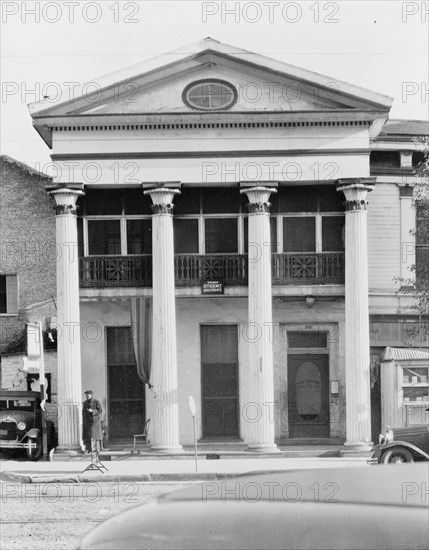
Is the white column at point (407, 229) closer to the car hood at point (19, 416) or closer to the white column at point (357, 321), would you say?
the white column at point (357, 321)

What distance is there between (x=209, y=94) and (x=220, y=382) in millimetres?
8284

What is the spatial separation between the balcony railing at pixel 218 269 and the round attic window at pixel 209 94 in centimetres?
421

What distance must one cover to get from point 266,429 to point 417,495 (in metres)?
22.2

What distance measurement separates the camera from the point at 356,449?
81.7 feet

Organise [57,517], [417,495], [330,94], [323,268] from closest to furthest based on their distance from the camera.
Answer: [417,495] < [57,517] < [330,94] < [323,268]

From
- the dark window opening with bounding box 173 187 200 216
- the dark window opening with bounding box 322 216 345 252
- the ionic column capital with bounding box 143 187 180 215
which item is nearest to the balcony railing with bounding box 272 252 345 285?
the dark window opening with bounding box 322 216 345 252

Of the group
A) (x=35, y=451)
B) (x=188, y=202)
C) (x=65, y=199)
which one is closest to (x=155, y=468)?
(x=35, y=451)

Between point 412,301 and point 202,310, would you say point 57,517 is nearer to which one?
point 202,310

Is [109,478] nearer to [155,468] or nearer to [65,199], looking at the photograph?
[155,468]

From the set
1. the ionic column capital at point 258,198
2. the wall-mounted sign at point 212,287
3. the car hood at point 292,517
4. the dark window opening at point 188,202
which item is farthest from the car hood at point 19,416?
the car hood at point 292,517

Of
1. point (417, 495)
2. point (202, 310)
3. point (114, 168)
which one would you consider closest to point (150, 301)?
point (202, 310)

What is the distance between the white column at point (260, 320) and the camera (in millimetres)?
24812

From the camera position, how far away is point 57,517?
1339cm

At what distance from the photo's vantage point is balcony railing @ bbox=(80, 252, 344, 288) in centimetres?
2639
